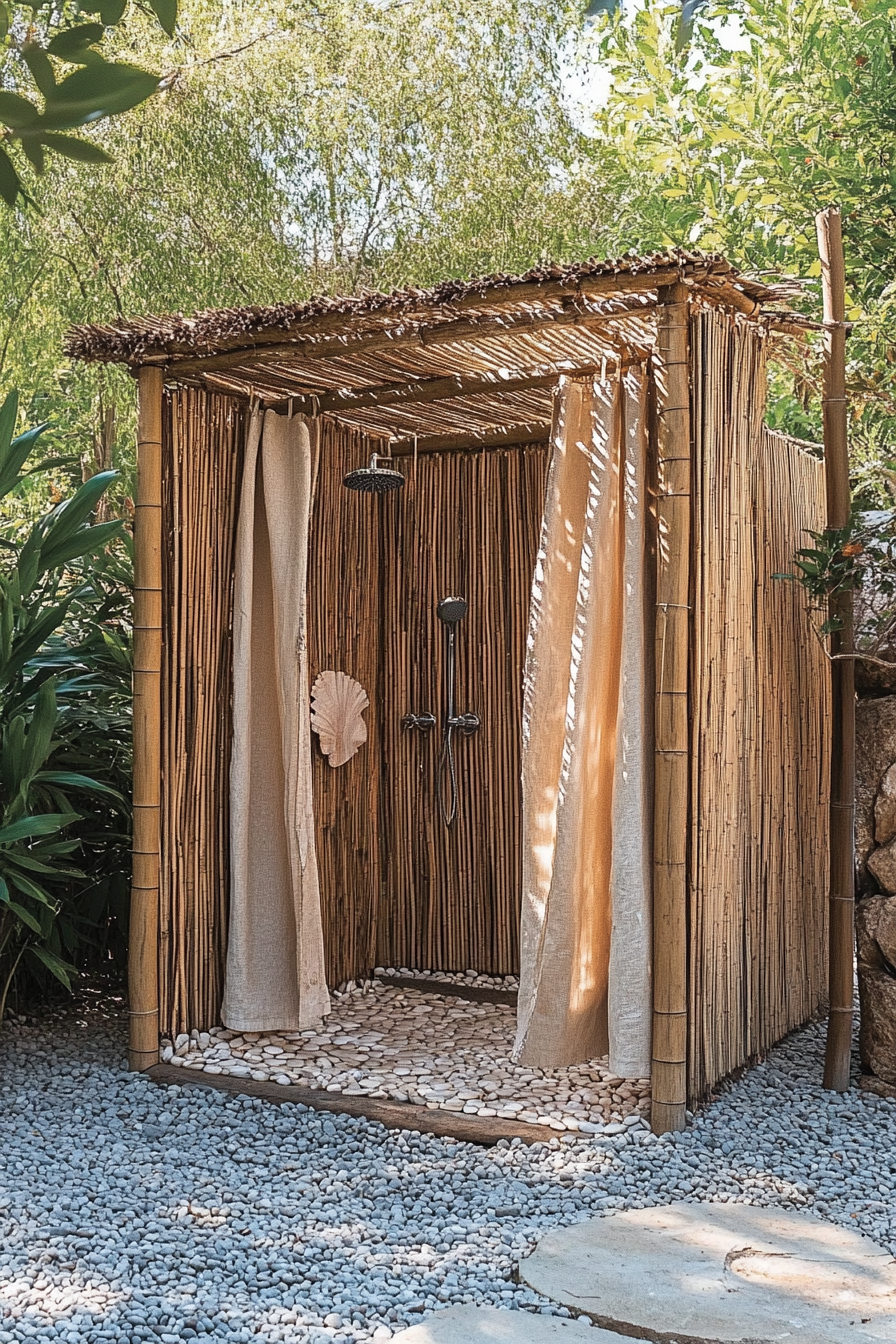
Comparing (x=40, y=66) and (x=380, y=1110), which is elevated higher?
(x=40, y=66)

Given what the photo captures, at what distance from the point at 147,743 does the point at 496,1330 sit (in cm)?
211

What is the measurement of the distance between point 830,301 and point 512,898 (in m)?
2.51

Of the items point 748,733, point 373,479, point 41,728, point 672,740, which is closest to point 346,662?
point 373,479

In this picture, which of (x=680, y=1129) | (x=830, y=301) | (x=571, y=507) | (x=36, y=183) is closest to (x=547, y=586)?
(x=571, y=507)

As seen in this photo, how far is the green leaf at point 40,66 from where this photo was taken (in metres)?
0.82

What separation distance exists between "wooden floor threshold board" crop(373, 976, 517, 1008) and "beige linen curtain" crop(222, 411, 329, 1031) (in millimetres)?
798

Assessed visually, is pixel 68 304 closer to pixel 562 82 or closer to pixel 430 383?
pixel 562 82

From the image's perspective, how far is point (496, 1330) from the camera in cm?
248

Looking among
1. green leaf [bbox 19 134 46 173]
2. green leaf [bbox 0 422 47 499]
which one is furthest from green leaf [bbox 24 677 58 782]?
green leaf [bbox 19 134 46 173]

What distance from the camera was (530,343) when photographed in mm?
3926

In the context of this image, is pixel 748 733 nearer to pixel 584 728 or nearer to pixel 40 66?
pixel 584 728

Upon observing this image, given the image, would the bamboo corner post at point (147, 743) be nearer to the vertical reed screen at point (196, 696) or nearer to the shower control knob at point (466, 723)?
the vertical reed screen at point (196, 696)

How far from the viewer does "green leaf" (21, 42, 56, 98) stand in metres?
0.82

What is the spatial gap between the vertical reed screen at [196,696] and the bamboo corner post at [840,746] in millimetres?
1891
